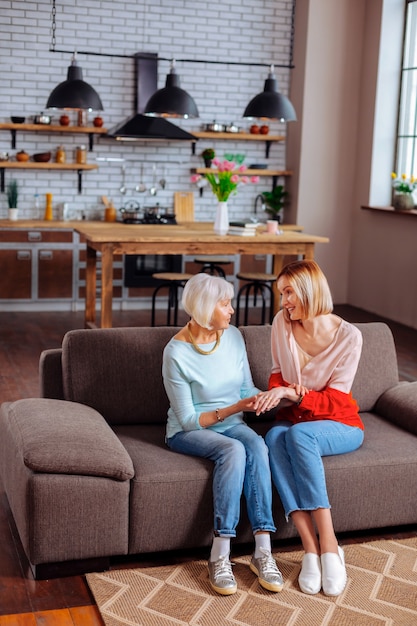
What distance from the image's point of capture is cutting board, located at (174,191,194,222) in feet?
29.5

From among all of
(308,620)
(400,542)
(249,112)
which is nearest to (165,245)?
(249,112)

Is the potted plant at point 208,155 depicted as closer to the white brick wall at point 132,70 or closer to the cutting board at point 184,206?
the white brick wall at point 132,70

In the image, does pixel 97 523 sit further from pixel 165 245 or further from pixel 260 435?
pixel 165 245

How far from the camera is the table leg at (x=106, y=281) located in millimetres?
6383

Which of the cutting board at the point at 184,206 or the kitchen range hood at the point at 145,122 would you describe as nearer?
the kitchen range hood at the point at 145,122

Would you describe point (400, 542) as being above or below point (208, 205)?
below

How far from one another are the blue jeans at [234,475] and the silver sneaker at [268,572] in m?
0.10

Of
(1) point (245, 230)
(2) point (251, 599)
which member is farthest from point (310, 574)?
(1) point (245, 230)

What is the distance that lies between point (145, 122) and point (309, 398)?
541 cm

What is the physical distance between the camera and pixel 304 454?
314 centimetres

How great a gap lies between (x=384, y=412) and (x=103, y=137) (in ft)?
18.5

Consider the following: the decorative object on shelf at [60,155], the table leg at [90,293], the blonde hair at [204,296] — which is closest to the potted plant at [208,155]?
the decorative object on shelf at [60,155]

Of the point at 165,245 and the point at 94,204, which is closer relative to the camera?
the point at 165,245

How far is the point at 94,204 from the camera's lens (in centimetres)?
880
